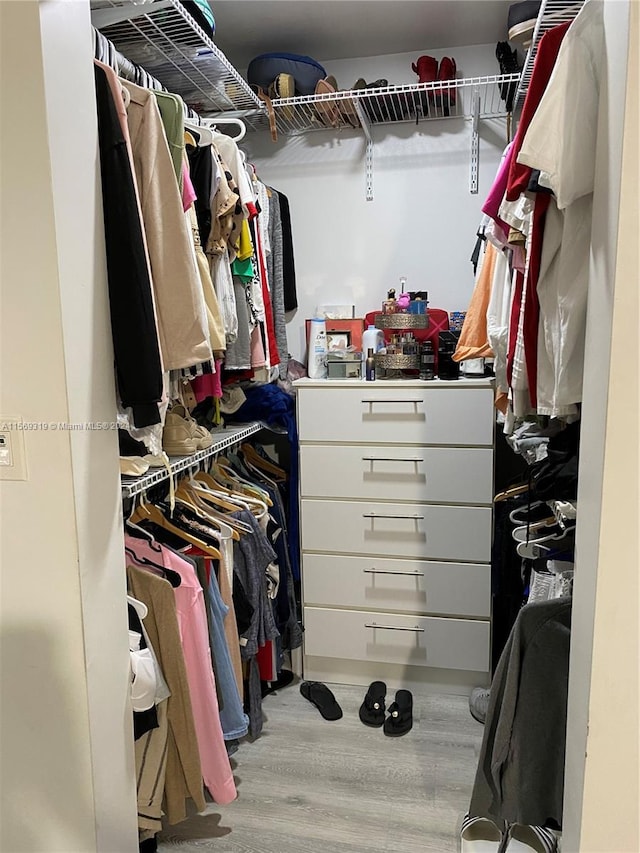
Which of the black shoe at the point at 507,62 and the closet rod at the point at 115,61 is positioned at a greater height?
the black shoe at the point at 507,62

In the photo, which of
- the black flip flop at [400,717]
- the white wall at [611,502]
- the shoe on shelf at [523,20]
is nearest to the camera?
the white wall at [611,502]

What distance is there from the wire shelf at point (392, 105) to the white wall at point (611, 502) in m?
1.63

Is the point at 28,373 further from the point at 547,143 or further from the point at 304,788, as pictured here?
the point at 304,788

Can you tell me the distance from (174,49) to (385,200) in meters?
1.13

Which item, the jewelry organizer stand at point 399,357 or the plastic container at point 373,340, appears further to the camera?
the plastic container at point 373,340

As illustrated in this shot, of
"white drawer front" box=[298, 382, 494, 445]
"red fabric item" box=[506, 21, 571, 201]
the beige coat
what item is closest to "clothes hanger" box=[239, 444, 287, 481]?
"white drawer front" box=[298, 382, 494, 445]

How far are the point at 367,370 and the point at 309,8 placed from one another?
1340mm

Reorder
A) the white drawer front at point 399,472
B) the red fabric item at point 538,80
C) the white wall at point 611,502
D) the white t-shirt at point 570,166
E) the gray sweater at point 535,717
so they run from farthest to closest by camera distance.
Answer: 1. the white drawer front at point 399,472
2. the gray sweater at point 535,717
3. the red fabric item at point 538,80
4. the white t-shirt at point 570,166
5. the white wall at point 611,502

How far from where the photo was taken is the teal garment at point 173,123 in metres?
1.53

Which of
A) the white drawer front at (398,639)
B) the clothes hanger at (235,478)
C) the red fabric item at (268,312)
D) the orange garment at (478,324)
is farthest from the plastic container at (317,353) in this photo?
the white drawer front at (398,639)

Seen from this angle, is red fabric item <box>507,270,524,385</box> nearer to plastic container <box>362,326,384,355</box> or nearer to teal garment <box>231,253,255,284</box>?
teal garment <box>231,253,255,284</box>

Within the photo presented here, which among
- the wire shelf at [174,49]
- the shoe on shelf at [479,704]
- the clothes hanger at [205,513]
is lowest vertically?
the shoe on shelf at [479,704]

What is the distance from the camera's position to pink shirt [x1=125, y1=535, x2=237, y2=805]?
169 centimetres

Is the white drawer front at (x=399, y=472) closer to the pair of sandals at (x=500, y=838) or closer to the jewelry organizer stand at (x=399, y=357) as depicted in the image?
the jewelry organizer stand at (x=399, y=357)
